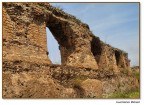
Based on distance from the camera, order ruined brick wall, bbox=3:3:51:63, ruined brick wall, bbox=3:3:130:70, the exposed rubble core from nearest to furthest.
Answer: the exposed rubble core → ruined brick wall, bbox=3:3:51:63 → ruined brick wall, bbox=3:3:130:70

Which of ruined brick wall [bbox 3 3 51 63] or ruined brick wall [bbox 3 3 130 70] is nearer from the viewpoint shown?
ruined brick wall [bbox 3 3 51 63]

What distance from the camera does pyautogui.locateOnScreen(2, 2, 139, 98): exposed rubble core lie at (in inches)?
341

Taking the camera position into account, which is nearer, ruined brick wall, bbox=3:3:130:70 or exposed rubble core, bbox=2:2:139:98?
exposed rubble core, bbox=2:2:139:98

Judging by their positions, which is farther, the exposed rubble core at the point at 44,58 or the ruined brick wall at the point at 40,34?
the ruined brick wall at the point at 40,34

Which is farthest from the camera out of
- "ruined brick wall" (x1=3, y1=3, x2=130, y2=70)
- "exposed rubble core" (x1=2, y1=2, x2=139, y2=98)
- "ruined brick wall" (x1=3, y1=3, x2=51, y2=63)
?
"ruined brick wall" (x1=3, y1=3, x2=130, y2=70)

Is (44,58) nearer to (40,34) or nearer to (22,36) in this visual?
(40,34)

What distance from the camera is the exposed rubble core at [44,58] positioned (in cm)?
866

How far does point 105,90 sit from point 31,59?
380cm

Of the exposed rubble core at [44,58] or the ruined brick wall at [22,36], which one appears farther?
the ruined brick wall at [22,36]

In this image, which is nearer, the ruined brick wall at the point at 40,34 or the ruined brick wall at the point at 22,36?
the ruined brick wall at the point at 22,36

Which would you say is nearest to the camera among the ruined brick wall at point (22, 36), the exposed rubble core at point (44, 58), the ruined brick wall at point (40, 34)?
the exposed rubble core at point (44, 58)

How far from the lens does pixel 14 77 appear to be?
27.7ft

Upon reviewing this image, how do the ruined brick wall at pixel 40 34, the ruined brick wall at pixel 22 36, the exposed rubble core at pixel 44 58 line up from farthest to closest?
the ruined brick wall at pixel 40 34
the ruined brick wall at pixel 22 36
the exposed rubble core at pixel 44 58

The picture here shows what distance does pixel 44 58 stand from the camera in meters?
9.95
